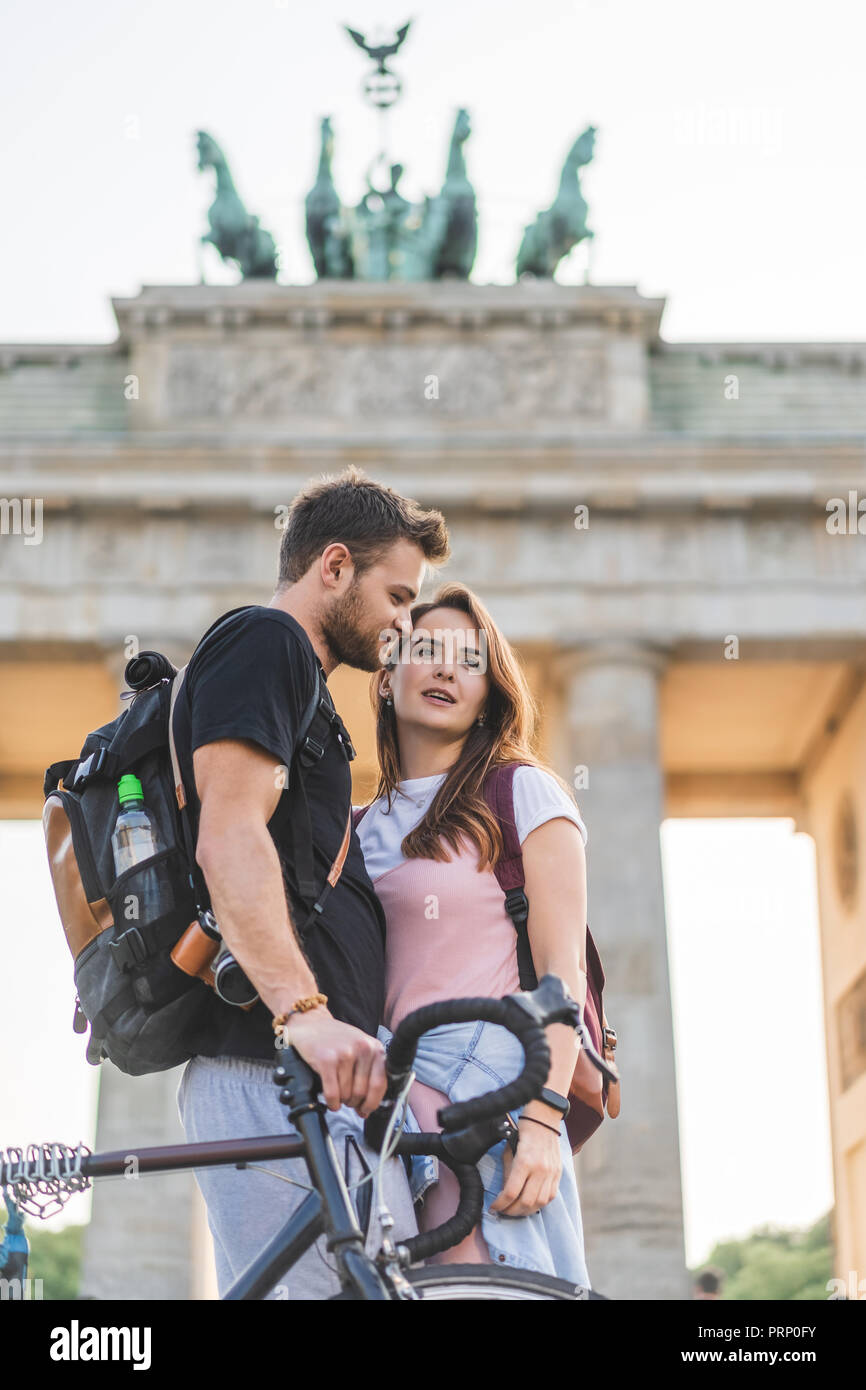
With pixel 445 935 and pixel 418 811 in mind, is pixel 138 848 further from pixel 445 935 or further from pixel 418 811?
pixel 418 811

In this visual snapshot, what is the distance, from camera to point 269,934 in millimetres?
3455

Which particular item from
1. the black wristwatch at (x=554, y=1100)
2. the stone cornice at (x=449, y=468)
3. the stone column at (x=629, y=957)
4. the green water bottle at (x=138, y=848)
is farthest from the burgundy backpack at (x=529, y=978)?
the stone cornice at (x=449, y=468)

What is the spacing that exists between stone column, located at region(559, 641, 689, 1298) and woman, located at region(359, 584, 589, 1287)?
16.6 meters

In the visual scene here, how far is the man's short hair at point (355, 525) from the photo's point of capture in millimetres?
4215

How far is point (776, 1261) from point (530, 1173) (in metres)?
43.8

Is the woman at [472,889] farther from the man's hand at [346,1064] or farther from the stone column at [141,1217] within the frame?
the stone column at [141,1217]

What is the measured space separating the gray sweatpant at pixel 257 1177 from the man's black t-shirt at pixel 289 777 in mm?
67

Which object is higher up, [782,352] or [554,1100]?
[782,352]

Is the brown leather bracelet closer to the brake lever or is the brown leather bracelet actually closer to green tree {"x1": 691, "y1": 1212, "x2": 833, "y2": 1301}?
the brake lever

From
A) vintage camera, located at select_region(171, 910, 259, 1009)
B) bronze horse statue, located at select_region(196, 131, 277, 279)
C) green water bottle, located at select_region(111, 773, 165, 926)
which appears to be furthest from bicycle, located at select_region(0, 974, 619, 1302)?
bronze horse statue, located at select_region(196, 131, 277, 279)

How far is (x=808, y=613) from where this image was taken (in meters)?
24.6

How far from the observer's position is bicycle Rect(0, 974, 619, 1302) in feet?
10.2

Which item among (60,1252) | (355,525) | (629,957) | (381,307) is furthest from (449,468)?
(60,1252)

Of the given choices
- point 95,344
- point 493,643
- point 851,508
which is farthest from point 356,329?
point 493,643
